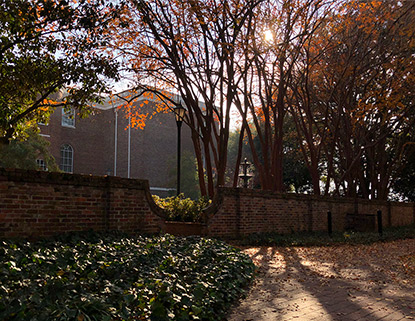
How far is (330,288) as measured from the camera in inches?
248

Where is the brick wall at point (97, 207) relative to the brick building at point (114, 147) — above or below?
below

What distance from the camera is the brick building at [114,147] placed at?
120 feet

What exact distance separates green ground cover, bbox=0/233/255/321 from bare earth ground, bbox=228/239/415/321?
460mm

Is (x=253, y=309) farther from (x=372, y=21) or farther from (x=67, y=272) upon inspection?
(x=372, y=21)

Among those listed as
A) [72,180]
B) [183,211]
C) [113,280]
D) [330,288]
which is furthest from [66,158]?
[113,280]

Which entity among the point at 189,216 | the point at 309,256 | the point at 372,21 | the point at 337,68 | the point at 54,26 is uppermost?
the point at 372,21

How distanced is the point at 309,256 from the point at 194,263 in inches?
183

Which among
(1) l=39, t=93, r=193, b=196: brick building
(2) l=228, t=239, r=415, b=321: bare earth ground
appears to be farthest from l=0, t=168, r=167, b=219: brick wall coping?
(1) l=39, t=93, r=193, b=196: brick building

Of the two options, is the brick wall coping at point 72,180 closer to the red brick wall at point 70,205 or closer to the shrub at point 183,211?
the red brick wall at point 70,205

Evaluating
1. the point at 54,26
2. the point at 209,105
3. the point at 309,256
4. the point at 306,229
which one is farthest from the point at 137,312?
the point at 306,229

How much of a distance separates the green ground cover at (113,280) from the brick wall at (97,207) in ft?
1.57

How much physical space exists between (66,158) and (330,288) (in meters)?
34.0

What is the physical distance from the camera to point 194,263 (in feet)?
21.1

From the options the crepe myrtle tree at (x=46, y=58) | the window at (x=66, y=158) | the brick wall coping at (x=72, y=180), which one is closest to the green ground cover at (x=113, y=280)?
the brick wall coping at (x=72, y=180)
